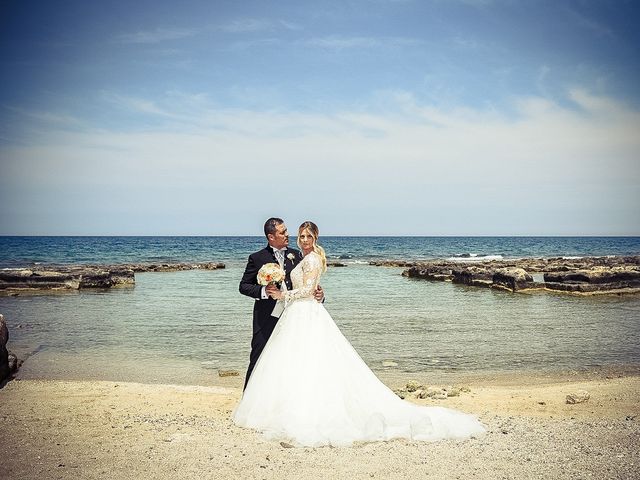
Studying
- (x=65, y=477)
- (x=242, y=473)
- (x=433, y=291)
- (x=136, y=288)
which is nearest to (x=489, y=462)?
(x=242, y=473)

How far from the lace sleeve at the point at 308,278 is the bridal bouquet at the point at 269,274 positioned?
271mm

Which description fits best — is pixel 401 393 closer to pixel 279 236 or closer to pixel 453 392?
pixel 453 392

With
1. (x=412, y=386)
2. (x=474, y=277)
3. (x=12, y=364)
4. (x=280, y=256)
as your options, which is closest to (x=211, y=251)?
(x=474, y=277)

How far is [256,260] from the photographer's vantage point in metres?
7.39

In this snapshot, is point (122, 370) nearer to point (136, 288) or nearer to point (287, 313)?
point (287, 313)

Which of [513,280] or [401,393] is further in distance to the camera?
[513,280]

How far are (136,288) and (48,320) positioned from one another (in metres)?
11.4

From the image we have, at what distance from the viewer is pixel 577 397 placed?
26.2 ft

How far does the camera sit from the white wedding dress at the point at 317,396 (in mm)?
6121

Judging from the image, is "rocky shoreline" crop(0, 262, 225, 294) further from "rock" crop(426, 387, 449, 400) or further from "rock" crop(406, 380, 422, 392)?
"rock" crop(426, 387, 449, 400)

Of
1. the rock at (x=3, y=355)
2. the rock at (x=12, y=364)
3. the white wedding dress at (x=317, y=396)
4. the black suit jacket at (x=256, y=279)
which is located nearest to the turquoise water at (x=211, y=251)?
the rock at (x=12, y=364)

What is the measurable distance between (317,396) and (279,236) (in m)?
2.39

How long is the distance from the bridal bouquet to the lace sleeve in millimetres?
271

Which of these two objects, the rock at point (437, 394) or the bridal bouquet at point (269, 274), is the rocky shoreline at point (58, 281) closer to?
the bridal bouquet at point (269, 274)
